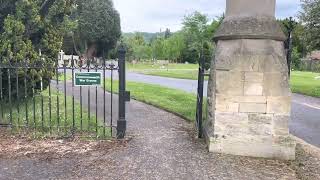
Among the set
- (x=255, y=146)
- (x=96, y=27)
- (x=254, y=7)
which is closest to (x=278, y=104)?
(x=255, y=146)

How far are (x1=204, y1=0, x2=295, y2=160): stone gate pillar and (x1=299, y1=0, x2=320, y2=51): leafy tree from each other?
1206cm

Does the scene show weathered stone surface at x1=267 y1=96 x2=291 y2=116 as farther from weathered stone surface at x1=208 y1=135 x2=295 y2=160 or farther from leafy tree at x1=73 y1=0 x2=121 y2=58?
leafy tree at x1=73 y1=0 x2=121 y2=58

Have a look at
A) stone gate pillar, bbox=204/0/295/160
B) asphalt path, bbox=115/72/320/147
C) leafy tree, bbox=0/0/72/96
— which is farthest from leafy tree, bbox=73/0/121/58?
stone gate pillar, bbox=204/0/295/160

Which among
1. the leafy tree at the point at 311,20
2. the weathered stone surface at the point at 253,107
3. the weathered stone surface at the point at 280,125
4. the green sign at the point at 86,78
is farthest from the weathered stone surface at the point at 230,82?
the leafy tree at the point at 311,20

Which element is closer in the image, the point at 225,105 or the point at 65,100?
the point at 225,105

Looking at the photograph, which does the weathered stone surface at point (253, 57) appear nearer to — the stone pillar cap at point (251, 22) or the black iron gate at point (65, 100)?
the stone pillar cap at point (251, 22)

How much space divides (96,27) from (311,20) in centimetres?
3382

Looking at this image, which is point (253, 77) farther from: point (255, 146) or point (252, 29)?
point (255, 146)

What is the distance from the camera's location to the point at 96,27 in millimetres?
48750

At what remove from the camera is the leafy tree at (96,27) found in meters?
48.2

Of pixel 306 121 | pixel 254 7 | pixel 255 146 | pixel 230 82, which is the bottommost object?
pixel 306 121

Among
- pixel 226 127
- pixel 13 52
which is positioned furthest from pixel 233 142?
pixel 13 52

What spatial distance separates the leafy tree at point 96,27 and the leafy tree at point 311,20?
104 feet

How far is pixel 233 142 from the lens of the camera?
22.5ft
